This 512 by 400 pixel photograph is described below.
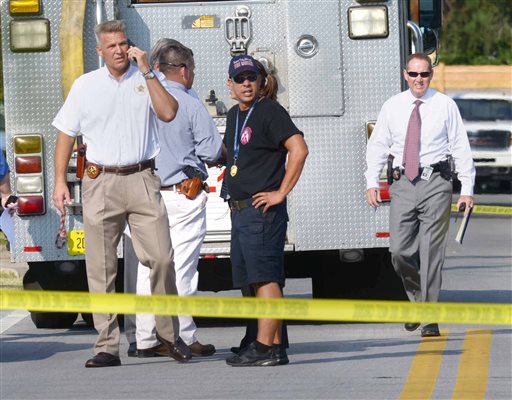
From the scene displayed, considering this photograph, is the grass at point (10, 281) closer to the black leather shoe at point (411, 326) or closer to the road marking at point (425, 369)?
the black leather shoe at point (411, 326)

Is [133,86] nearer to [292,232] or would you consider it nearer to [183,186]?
[183,186]

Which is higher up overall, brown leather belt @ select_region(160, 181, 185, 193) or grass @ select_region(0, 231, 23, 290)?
brown leather belt @ select_region(160, 181, 185, 193)

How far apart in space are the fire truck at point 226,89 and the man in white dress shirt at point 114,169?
233cm

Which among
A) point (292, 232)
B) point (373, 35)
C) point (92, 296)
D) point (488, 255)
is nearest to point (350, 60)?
point (373, 35)

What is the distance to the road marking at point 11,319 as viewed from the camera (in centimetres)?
1266

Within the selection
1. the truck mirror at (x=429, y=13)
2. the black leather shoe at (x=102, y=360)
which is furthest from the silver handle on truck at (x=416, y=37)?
the black leather shoe at (x=102, y=360)

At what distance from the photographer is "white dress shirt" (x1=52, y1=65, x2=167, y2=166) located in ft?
31.3

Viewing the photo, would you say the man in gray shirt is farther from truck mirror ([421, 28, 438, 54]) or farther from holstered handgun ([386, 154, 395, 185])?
truck mirror ([421, 28, 438, 54])

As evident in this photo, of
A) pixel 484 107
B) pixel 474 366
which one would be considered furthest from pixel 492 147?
pixel 474 366

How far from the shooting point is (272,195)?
9555mm

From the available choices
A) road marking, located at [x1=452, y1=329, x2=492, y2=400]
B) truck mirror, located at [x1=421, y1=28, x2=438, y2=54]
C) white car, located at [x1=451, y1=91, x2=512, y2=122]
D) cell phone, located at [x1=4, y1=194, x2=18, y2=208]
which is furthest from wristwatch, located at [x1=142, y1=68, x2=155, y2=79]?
white car, located at [x1=451, y1=91, x2=512, y2=122]

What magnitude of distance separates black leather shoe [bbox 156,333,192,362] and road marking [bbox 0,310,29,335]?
8.77 feet

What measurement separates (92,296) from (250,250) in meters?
2.41

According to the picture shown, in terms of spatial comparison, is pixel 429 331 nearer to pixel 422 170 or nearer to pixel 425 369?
pixel 422 170
